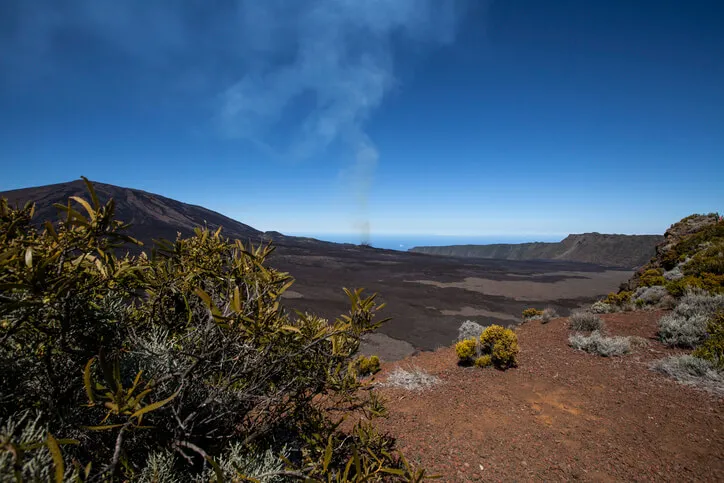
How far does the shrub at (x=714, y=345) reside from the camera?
5.05m

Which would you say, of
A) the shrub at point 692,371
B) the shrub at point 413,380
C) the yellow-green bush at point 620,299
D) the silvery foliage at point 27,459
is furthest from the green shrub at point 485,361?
the yellow-green bush at point 620,299

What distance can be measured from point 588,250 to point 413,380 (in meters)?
77.0

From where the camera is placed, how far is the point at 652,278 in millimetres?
11062

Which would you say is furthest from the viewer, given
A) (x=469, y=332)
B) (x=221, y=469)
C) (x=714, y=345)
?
(x=469, y=332)

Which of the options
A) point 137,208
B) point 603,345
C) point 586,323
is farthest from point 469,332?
point 137,208

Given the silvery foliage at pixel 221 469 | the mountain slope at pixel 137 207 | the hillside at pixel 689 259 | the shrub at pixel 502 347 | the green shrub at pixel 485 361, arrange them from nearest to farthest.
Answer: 1. the silvery foliage at pixel 221 469
2. the shrub at pixel 502 347
3. the green shrub at pixel 485 361
4. the hillside at pixel 689 259
5. the mountain slope at pixel 137 207

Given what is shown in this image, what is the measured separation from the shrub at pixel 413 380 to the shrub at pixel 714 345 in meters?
4.62

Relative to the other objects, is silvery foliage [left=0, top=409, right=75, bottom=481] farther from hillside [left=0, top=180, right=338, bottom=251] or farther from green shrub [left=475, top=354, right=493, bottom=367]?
hillside [left=0, top=180, right=338, bottom=251]

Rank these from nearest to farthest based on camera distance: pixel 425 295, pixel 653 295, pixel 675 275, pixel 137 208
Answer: pixel 653 295, pixel 675 275, pixel 425 295, pixel 137 208

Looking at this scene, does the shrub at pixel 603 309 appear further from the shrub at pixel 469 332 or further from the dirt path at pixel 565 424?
the dirt path at pixel 565 424

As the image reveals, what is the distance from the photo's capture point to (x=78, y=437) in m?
Answer: 1.47

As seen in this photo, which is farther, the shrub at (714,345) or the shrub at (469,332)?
the shrub at (469,332)

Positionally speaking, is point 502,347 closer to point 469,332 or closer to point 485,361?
point 485,361

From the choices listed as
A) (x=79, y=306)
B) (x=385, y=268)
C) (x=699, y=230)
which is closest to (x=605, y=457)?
(x=79, y=306)
